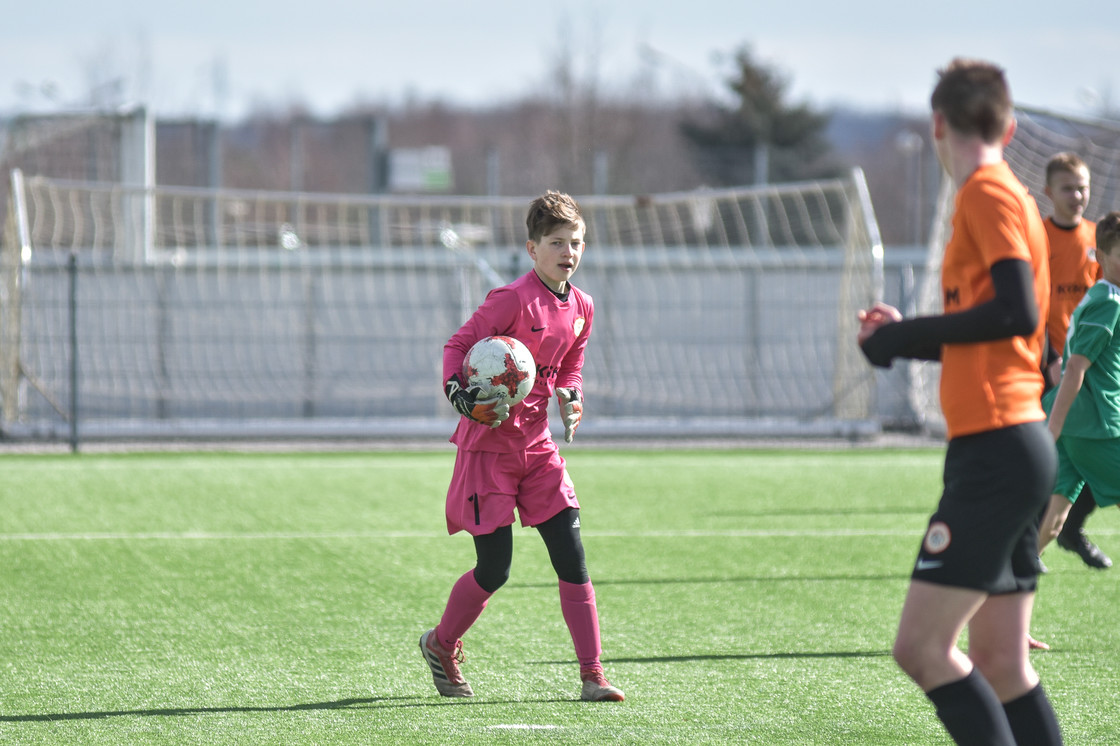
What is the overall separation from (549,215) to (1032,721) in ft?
7.09

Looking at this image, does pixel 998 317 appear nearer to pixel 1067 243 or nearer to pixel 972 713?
pixel 972 713

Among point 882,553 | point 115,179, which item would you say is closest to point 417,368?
point 115,179

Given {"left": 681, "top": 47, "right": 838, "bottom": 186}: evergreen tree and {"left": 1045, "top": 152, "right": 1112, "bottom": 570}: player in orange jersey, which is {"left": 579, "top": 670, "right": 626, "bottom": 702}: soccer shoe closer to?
{"left": 1045, "top": 152, "right": 1112, "bottom": 570}: player in orange jersey

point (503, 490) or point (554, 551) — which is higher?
point (503, 490)

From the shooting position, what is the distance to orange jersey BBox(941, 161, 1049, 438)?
2742mm

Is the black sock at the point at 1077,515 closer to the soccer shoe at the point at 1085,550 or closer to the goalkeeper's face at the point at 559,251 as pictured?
the soccer shoe at the point at 1085,550

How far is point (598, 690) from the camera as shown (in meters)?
4.28

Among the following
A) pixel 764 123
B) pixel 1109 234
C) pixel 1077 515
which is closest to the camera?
pixel 1109 234

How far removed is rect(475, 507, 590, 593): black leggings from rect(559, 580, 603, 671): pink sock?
0.11 ft

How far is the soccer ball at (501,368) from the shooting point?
4129 millimetres

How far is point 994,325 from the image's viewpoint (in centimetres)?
270

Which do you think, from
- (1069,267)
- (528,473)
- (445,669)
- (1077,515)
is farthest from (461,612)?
(1077,515)

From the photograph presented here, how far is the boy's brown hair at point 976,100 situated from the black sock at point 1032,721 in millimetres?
1281

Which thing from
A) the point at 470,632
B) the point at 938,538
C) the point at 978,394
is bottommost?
the point at 470,632
